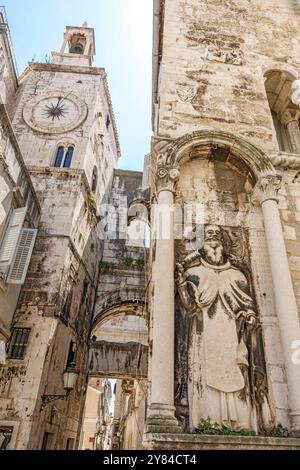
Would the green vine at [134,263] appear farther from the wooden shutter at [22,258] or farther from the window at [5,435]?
the window at [5,435]

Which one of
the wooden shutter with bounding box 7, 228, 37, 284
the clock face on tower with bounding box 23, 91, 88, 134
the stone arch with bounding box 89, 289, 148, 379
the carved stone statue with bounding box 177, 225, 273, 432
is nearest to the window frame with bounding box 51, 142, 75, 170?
the clock face on tower with bounding box 23, 91, 88, 134

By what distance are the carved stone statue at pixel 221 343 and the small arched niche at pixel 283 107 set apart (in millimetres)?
4295

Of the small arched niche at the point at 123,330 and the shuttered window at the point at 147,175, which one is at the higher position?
the small arched niche at the point at 123,330

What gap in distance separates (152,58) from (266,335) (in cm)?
1003

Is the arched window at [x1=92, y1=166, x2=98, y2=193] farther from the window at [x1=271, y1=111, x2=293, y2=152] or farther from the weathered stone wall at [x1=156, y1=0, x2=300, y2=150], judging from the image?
the window at [x1=271, y1=111, x2=293, y2=152]

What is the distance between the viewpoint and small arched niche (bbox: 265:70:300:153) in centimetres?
830

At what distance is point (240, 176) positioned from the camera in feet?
21.8

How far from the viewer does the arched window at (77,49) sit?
22219mm

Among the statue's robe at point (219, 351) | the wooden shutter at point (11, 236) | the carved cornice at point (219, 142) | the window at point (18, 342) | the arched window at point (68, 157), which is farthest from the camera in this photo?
the arched window at point (68, 157)

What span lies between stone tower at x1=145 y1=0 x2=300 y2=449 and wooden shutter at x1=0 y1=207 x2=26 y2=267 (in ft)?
17.0

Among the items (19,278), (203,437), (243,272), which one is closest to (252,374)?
(203,437)

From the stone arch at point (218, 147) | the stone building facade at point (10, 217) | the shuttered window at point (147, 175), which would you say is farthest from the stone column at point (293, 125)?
the stone building facade at point (10, 217)

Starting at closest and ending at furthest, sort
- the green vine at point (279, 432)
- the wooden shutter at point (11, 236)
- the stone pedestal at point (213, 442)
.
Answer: the stone pedestal at point (213, 442) → the green vine at point (279, 432) → the wooden shutter at point (11, 236)

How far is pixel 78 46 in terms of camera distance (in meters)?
22.5
